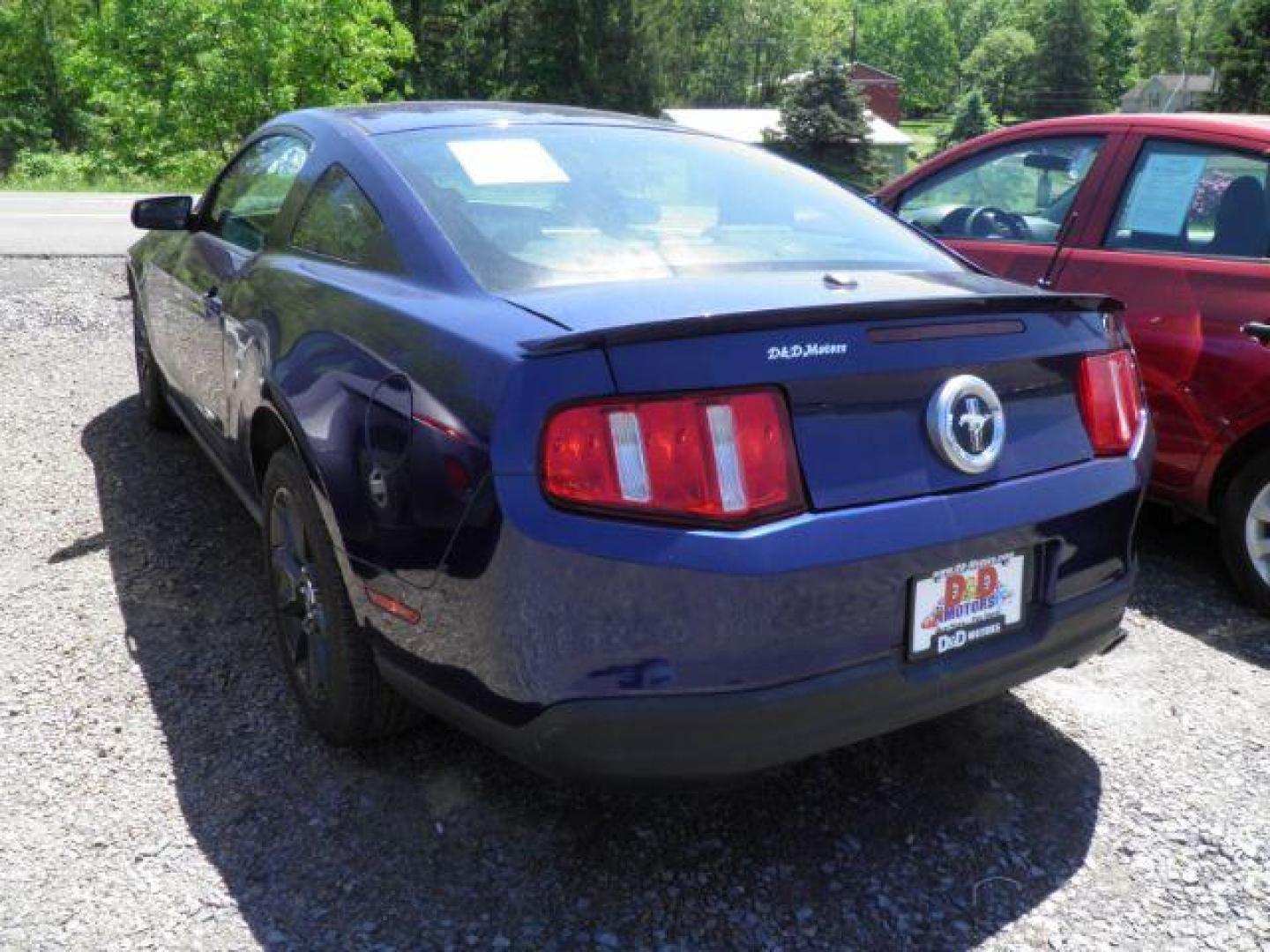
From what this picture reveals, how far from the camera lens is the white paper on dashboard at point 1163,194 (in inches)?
158

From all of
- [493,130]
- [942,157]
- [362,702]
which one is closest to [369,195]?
[493,130]

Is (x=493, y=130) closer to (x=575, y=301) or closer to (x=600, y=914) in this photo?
(x=575, y=301)

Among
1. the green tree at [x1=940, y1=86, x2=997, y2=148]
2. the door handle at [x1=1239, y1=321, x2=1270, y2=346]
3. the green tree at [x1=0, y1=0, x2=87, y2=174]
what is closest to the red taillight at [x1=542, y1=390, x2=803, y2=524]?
the door handle at [x1=1239, y1=321, x2=1270, y2=346]

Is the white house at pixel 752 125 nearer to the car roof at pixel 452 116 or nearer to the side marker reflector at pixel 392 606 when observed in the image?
the car roof at pixel 452 116

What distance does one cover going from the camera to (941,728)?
2945 mm

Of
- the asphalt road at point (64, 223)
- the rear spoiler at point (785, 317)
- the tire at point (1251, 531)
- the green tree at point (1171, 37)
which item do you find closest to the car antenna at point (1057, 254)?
the tire at point (1251, 531)

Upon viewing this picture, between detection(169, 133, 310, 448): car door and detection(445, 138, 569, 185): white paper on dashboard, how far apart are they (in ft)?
2.21

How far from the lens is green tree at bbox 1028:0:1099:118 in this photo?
8188 centimetres

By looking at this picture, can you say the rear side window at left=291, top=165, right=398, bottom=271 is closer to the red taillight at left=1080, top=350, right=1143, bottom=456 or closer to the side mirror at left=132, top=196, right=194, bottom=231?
the side mirror at left=132, top=196, right=194, bottom=231

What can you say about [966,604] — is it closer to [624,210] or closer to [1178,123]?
[624,210]

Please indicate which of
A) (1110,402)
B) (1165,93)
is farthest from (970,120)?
(1110,402)

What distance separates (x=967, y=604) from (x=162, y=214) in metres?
3.40

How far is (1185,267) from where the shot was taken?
153 inches

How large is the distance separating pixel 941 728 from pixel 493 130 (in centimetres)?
201
